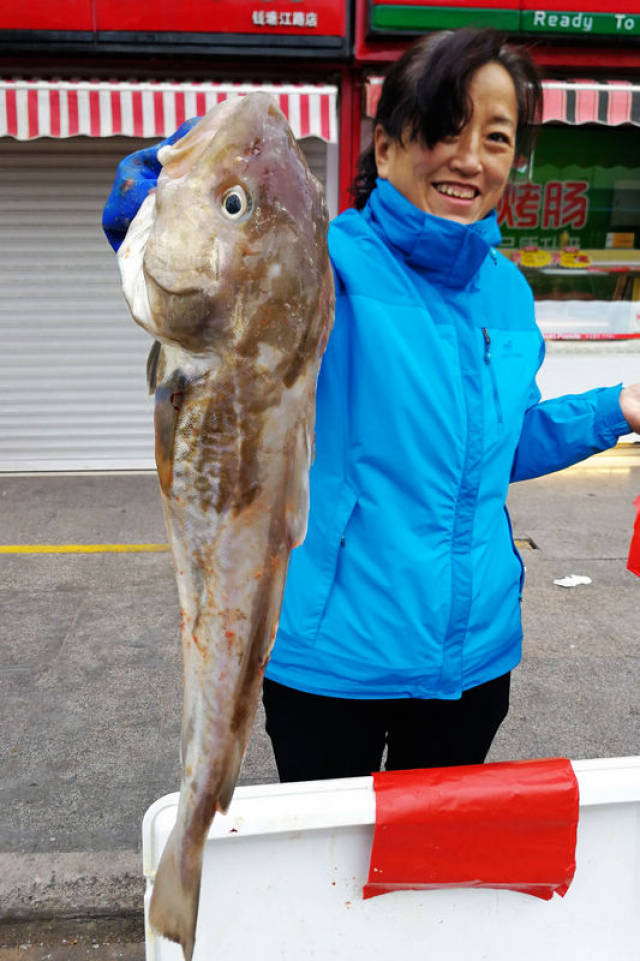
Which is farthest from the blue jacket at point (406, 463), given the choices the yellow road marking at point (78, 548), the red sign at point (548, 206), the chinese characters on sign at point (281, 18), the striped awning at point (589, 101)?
the red sign at point (548, 206)

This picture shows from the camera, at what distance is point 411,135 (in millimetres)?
1661

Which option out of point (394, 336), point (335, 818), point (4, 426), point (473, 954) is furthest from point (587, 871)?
point (4, 426)

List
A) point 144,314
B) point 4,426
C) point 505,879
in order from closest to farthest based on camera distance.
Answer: point 144,314, point 505,879, point 4,426

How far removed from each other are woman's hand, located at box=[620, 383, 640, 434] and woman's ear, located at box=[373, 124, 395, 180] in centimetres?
74

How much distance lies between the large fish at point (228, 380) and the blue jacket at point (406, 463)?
0.49m

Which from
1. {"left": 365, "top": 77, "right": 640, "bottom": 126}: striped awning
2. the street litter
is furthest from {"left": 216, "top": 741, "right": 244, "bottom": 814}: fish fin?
{"left": 365, "top": 77, "right": 640, "bottom": 126}: striped awning

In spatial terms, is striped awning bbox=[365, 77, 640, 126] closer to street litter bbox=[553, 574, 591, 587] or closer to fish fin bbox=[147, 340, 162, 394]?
street litter bbox=[553, 574, 591, 587]

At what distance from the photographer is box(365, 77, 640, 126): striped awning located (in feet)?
21.7

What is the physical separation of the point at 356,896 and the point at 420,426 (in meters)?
1.06

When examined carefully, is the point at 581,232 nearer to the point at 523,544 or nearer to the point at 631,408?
the point at 523,544

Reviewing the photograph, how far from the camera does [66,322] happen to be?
25.6ft

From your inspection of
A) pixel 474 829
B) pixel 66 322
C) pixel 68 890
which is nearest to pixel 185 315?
pixel 474 829

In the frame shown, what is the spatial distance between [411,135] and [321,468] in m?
0.72

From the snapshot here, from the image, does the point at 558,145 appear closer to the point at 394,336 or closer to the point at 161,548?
the point at 161,548
